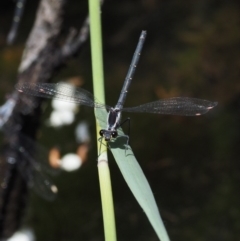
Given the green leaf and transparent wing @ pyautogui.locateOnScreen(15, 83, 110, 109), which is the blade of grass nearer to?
the green leaf

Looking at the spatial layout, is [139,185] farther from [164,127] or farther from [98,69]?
[164,127]

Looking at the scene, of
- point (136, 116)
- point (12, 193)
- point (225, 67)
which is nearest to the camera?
point (12, 193)

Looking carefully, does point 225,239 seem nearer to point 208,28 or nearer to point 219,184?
point 219,184

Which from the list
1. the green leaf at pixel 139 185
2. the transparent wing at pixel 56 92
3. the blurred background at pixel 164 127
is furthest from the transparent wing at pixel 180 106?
the blurred background at pixel 164 127

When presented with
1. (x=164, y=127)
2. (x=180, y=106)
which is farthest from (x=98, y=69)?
(x=164, y=127)

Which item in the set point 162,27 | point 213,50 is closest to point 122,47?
point 162,27

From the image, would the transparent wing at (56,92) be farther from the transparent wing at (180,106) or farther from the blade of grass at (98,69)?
the blade of grass at (98,69)
